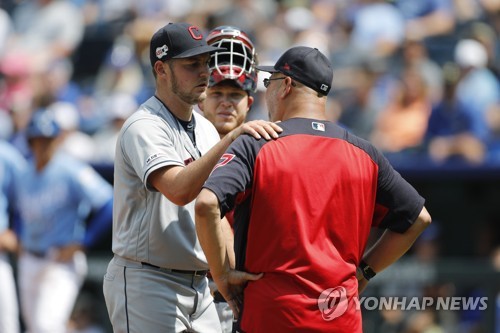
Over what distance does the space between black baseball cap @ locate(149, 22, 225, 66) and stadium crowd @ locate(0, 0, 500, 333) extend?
3.89 m

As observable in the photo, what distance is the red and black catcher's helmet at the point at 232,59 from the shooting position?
567 cm

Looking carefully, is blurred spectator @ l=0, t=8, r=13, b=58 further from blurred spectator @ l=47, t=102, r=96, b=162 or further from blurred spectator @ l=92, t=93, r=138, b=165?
blurred spectator @ l=92, t=93, r=138, b=165

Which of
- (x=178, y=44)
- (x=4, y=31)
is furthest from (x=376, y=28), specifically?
(x=178, y=44)

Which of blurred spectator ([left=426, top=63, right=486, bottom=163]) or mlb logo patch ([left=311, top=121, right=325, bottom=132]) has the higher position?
mlb logo patch ([left=311, top=121, right=325, bottom=132])

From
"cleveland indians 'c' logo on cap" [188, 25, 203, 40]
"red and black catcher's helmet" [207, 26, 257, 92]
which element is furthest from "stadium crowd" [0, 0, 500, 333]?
"cleveland indians 'c' logo on cap" [188, 25, 203, 40]

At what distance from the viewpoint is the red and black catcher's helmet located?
18.6 ft

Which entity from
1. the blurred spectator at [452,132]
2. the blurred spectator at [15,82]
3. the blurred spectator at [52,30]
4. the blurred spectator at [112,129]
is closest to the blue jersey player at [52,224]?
the blurred spectator at [112,129]

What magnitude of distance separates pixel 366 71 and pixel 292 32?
1.60 metres

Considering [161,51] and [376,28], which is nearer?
[161,51]

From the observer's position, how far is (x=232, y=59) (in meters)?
5.70

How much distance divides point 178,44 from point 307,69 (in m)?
0.69

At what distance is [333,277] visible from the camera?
435 centimetres

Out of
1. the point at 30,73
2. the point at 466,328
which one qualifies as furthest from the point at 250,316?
the point at 30,73

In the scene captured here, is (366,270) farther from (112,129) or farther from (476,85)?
(112,129)
